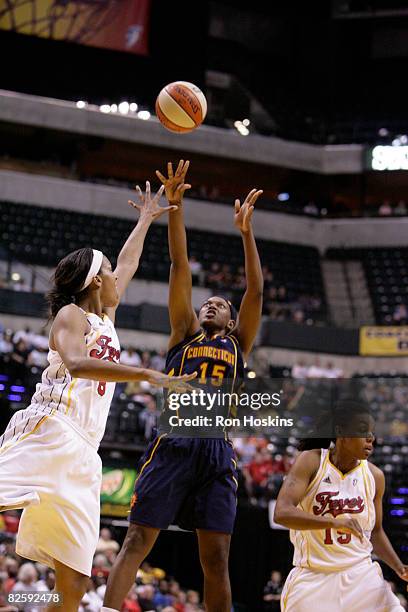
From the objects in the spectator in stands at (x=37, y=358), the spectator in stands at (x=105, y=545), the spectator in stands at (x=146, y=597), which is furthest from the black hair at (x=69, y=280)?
the spectator in stands at (x=37, y=358)

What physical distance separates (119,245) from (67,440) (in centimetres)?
2040

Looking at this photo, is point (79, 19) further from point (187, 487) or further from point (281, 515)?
point (281, 515)

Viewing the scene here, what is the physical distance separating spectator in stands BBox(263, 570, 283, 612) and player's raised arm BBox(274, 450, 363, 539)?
8.44 meters

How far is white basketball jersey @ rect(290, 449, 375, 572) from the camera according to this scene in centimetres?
595

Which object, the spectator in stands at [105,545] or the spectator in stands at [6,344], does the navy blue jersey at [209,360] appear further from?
the spectator in stands at [6,344]

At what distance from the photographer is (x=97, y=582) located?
1103 centimetres

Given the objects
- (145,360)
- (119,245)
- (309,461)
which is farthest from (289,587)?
(119,245)

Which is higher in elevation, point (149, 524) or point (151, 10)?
point (151, 10)

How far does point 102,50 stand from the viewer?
2973 cm

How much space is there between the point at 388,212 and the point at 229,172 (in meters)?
5.48

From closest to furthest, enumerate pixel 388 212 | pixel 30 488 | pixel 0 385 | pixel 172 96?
1. pixel 30 488
2. pixel 172 96
3. pixel 0 385
4. pixel 388 212

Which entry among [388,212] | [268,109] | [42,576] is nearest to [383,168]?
[388,212]

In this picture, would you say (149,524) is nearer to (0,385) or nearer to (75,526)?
(75,526)

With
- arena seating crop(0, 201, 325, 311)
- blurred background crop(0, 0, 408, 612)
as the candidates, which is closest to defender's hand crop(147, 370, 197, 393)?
blurred background crop(0, 0, 408, 612)
